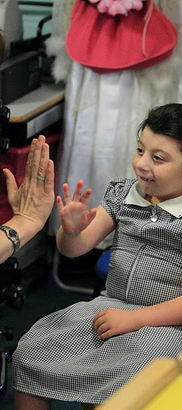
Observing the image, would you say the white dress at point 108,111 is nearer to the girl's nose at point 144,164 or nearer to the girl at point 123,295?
the girl at point 123,295

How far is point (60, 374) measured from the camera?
172 centimetres

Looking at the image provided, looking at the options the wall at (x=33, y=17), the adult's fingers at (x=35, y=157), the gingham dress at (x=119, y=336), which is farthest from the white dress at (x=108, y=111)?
the adult's fingers at (x=35, y=157)

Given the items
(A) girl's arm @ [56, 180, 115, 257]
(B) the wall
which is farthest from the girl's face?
(B) the wall

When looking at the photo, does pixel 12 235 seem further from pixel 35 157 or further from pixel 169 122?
pixel 169 122

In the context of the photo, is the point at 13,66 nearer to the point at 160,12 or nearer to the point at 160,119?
the point at 160,12

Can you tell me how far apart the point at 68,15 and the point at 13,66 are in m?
0.32

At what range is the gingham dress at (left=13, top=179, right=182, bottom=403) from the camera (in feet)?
5.58

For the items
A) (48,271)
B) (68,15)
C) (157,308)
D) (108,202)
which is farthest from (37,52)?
(157,308)

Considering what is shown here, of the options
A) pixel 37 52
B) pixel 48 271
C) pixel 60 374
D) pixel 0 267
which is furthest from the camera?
pixel 48 271

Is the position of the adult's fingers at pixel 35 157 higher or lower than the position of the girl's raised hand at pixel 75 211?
higher

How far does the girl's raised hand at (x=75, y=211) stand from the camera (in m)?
1.75

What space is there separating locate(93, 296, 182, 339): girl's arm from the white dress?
43.2 inches

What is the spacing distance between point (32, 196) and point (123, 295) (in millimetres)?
339

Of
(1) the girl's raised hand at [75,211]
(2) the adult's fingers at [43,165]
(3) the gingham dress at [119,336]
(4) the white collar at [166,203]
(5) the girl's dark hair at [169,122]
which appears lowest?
(3) the gingham dress at [119,336]
